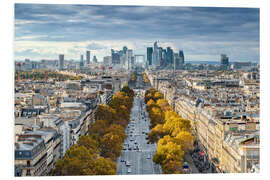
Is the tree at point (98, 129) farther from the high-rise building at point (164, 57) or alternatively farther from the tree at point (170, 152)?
the high-rise building at point (164, 57)

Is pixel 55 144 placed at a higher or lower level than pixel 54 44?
lower

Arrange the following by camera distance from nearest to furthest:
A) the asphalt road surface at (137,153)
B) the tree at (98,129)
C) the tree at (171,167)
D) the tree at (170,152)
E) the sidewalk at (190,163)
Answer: the tree at (171,167), the tree at (170,152), the sidewalk at (190,163), the asphalt road surface at (137,153), the tree at (98,129)

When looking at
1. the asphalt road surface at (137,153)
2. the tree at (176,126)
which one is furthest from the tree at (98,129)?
the tree at (176,126)

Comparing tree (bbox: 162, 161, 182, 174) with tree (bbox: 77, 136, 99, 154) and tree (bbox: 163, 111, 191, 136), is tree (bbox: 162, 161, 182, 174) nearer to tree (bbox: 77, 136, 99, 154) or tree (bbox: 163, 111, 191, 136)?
tree (bbox: 77, 136, 99, 154)
